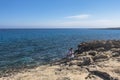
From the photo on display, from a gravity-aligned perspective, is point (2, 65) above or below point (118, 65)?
below

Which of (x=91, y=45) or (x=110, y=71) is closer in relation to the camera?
(x=110, y=71)

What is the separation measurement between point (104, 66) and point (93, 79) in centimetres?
307

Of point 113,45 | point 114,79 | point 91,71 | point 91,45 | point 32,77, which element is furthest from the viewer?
point 91,45


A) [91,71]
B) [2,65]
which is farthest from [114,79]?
[2,65]

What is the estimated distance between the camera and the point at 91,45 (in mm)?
31188

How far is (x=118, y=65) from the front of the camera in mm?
15328

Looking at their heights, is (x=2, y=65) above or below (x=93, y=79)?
below

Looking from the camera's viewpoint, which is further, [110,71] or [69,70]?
[69,70]

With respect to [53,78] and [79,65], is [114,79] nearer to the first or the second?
[53,78]

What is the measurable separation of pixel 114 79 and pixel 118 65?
3109mm

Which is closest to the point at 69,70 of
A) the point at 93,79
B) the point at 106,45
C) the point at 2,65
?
the point at 93,79

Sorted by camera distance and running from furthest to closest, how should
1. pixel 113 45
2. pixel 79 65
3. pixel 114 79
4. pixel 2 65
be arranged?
pixel 113 45, pixel 2 65, pixel 79 65, pixel 114 79

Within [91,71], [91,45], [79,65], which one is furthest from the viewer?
[91,45]

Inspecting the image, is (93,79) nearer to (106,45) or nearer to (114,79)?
(114,79)
